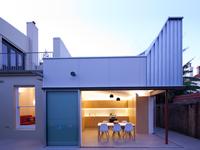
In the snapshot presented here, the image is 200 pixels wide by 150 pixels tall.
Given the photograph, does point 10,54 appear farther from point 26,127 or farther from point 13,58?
point 26,127

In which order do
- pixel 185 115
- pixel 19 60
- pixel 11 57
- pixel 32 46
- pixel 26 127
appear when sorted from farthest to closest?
pixel 32 46 → pixel 19 60 → pixel 11 57 → pixel 185 115 → pixel 26 127

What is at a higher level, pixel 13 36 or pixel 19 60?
pixel 13 36

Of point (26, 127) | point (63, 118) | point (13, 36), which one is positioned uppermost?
point (13, 36)

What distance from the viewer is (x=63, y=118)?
9.16m

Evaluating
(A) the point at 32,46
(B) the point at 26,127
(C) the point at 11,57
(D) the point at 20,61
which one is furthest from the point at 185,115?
(A) the point at 32,46

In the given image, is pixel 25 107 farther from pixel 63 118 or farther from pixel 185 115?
pixel 185 115

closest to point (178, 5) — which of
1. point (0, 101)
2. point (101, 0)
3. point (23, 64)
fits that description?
point (101, 0)

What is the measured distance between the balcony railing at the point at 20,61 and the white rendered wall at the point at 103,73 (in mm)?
3995

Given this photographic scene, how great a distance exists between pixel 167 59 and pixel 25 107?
7.64 m

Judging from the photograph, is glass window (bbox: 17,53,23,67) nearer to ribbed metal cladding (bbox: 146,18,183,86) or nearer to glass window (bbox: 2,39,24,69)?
glass window (bbox: 2,39,24,69)

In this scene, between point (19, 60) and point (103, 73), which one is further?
point (19, 60)

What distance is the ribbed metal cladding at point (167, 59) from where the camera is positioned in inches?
356

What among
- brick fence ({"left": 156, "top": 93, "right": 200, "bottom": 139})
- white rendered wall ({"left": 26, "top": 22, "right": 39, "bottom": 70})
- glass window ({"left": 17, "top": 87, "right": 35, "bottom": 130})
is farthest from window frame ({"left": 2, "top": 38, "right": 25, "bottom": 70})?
brick fence ({"left": 156, "top": 93, "right": 200, "bottom": 139})

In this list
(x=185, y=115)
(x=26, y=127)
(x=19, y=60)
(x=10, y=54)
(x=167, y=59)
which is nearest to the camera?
(x=167, y=59)
